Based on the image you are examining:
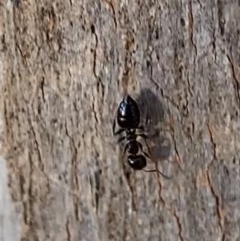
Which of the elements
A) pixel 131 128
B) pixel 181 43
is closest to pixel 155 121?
pixel 131 128

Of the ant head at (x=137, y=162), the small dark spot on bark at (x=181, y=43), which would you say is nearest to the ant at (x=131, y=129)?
the ant head at (x=137, y=162)

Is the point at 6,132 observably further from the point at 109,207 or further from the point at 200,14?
the point at 200,14

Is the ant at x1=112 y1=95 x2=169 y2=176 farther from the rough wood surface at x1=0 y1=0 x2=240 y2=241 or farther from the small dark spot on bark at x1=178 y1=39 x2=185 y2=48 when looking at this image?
the small dark spot on bark at x1=178 y1=39 x2=185 y2=48

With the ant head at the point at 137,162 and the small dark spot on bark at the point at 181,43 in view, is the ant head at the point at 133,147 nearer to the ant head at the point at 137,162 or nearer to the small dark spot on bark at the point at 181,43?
the ant head at the point at 137,162

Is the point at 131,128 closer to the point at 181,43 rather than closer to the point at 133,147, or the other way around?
the point at 133,147

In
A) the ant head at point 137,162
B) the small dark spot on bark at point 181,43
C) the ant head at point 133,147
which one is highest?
the small dark spot on bark at point 181,43

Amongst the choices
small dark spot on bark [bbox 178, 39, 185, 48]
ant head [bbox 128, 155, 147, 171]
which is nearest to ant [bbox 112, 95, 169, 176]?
ant head [bbox 128, 155, 147, 171]

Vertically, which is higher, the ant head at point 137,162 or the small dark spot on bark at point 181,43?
the small dark spot on bark at point 181,43
